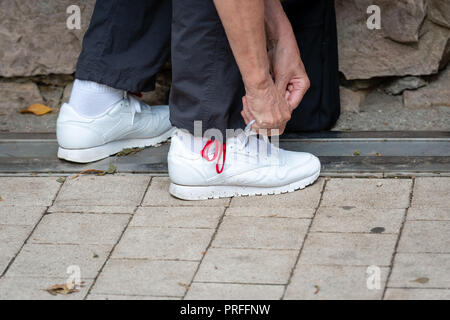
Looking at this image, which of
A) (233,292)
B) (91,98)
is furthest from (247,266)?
(91,98)

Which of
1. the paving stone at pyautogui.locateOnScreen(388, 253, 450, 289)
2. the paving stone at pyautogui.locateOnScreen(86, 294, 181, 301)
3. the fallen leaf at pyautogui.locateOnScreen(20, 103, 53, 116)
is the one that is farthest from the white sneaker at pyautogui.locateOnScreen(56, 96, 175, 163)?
the paving stone at pyautogui.locateOnScreen(388, 253, 450, 289)

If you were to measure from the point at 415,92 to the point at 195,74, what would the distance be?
1.18 metres

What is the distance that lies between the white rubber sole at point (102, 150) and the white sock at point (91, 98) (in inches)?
5.1

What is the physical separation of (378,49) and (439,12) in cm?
27

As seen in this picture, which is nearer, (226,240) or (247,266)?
(247,266)

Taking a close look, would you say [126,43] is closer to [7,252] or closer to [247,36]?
[247,36]

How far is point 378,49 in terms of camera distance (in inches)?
118

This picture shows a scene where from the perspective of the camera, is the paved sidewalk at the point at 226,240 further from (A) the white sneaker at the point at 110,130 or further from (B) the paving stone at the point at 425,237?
(A) the white sneaker at the point at 110,130

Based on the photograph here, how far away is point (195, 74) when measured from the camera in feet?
7.36

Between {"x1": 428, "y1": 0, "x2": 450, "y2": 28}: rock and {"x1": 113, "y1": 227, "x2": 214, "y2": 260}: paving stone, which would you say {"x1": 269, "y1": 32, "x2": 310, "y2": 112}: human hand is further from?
{"x1": 428, "y1": 0, "x2": 450, "y2": 28}: rock

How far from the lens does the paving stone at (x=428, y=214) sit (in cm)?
218
